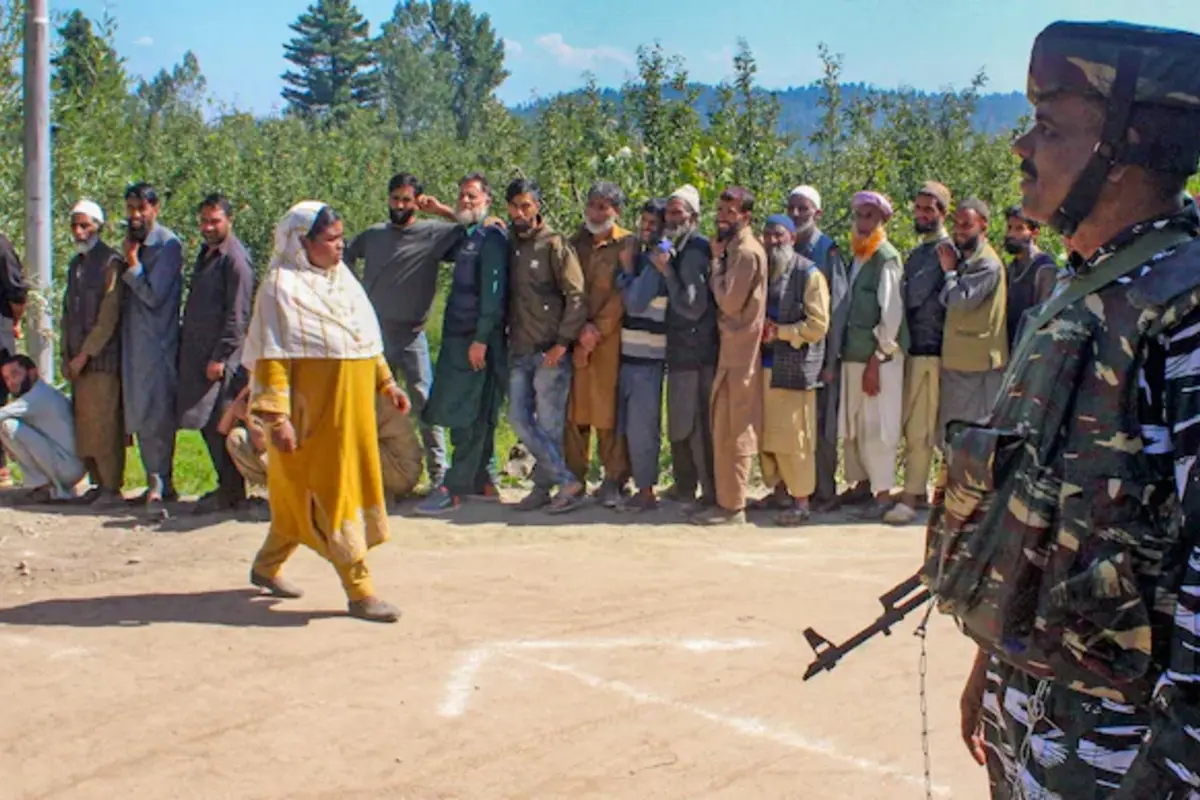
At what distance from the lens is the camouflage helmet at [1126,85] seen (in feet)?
7.18

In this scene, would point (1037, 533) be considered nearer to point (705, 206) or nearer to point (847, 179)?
point (705, 206)

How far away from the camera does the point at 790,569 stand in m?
7.66

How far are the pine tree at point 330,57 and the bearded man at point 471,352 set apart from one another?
6988 centimetres

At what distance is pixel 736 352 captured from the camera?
888 cm

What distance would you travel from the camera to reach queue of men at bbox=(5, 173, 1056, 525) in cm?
891

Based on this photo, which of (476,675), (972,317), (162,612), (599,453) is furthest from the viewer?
(599,453)

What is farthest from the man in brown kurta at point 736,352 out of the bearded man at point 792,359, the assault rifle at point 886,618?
the assault rifle at point 886,618

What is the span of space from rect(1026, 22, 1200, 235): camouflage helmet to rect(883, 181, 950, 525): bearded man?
268 inches

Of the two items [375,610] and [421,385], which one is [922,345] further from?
[375,610]

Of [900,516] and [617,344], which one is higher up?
[617,344]

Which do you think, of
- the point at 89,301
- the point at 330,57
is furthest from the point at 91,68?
the point at 330,57

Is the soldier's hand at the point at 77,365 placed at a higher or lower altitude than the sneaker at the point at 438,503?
higher

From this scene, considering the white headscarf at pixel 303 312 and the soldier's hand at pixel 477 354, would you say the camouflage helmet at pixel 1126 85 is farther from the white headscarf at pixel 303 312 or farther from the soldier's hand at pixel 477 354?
the soldier's hand at pixel 477 354

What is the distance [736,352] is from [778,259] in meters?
0.72
